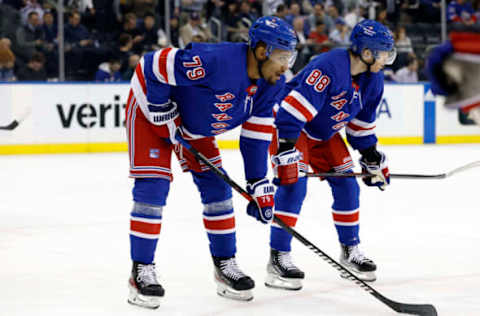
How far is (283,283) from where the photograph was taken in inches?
132

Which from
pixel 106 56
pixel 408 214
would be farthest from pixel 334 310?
pixel 106 56

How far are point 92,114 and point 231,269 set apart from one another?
648 centimetres

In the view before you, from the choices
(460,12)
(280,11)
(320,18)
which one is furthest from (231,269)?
(460,12)

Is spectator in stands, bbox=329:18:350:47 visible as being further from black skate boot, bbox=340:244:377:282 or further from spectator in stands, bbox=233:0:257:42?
black skate boot, bbox=340:244:377:282

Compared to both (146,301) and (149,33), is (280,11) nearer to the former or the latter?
(149,33)

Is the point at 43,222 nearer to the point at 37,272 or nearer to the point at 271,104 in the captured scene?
the point at 37,272

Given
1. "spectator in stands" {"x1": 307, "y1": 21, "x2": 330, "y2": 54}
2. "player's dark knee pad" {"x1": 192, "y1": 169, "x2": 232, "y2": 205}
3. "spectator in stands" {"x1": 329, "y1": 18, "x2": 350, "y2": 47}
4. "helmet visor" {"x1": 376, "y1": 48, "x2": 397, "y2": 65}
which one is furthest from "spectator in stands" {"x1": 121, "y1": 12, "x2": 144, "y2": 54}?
"player's dark knee pad" {"x1": 192, "y1": 169, "x2": 232, "y2": 205}

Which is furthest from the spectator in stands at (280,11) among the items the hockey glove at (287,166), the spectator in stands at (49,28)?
the hockey glove at (287,166)

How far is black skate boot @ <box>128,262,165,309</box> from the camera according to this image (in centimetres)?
302

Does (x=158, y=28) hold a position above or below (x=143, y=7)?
below

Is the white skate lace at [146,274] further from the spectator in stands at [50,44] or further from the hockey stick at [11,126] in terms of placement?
the spectator in stands at [50,44]

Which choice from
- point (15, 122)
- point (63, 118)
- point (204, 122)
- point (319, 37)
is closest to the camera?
point (204, 122)

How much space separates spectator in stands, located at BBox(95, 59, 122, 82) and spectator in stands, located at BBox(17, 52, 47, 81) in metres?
0.64

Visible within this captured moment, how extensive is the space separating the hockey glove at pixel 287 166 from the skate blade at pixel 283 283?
404 mm
